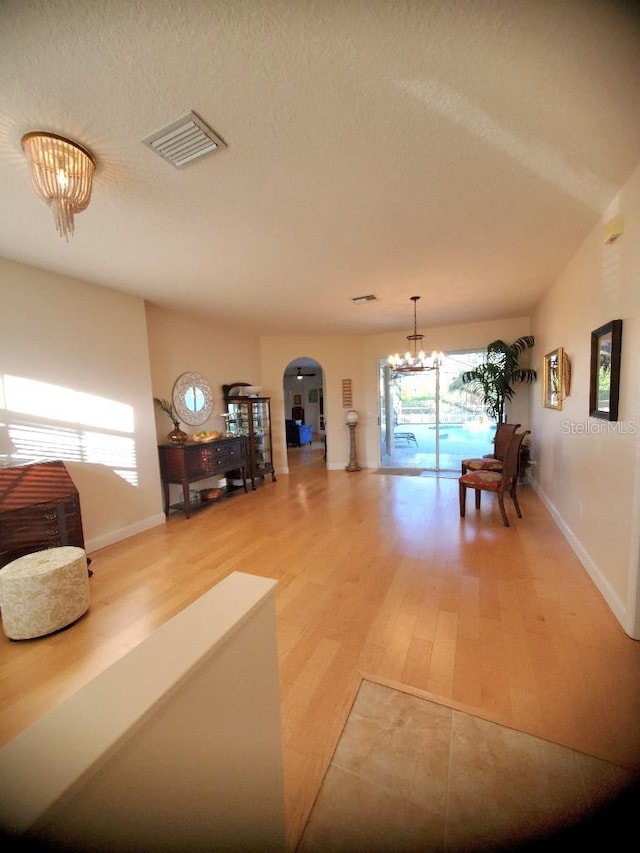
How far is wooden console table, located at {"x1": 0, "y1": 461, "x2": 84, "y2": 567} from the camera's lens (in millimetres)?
2338

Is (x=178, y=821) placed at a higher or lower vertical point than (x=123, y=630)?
higher

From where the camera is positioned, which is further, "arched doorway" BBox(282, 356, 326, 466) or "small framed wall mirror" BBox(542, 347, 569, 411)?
"arched doorway" BBox(282, 356, 326, 466)

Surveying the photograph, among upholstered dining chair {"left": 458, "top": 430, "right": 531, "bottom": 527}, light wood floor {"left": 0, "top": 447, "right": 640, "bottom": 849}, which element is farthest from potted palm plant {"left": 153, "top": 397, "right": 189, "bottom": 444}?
upholstered dining chair {"left": 458, "top": 430, "right": 531, "bottom": 527}

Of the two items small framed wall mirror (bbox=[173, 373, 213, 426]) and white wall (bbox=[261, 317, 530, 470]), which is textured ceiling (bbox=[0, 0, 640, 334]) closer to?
small framed wall mirror (bbox=[173, 373, 213, 426])

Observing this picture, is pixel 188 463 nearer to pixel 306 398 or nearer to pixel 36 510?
pixel 36 510

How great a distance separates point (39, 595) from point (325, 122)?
296 cm

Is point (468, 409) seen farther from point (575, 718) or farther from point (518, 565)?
point (575, 718)

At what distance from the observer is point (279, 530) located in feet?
12.1

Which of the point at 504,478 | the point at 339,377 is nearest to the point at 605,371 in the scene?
the point at 504,478

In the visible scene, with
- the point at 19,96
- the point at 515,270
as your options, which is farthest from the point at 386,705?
the point at 515,270

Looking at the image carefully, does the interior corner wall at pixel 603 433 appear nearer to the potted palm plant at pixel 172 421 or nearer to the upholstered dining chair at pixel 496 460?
the upholstered dining chair at pixel 496 460

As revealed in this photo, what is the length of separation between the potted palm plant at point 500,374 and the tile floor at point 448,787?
468 centimetres

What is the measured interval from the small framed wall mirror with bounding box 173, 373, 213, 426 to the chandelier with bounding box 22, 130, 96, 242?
306cm

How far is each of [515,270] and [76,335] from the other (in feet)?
13.9
